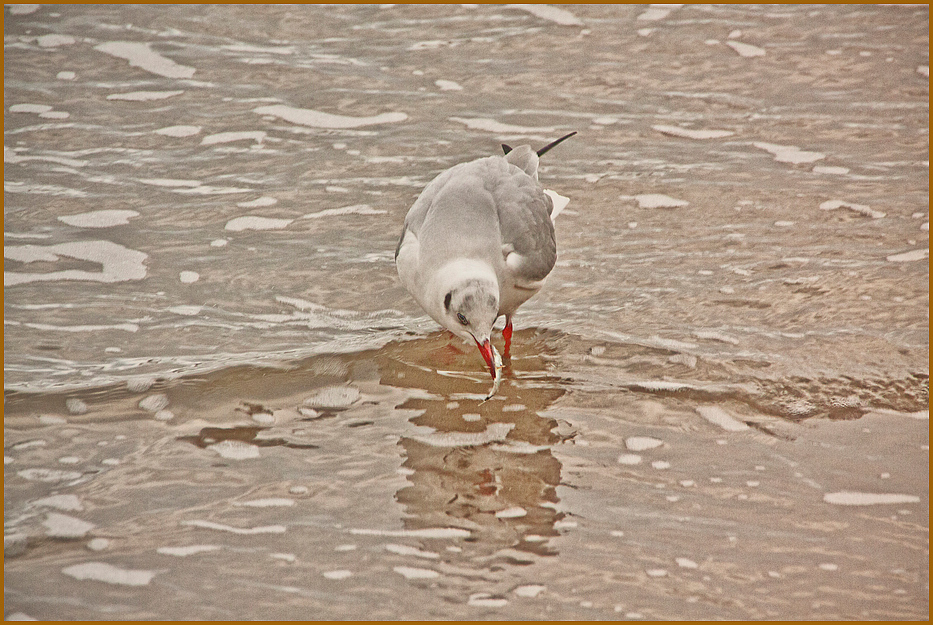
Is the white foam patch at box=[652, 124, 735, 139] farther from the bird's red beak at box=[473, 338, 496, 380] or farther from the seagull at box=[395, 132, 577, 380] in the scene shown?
the bird's red beak at box=[473, 338, 496, 380]

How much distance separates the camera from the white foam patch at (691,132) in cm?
855

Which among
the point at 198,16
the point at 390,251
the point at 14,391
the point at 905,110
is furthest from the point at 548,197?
the point at 198,16

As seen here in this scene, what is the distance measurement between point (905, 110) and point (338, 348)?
5963 millimetres

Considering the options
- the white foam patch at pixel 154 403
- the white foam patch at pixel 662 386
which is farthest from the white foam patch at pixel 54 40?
the white foam patch at pixel 662 386

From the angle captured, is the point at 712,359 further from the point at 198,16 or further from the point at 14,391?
the point at 198,16

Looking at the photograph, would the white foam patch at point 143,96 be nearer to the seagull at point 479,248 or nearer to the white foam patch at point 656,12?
the seagull at point 479,248

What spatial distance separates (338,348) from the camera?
5910mm

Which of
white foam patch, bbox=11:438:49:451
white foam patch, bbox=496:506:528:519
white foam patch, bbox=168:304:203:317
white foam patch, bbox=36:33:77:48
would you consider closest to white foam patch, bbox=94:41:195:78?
white foam patch, bbox=36:33:77:48

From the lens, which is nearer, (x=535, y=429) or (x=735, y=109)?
(x=535, y=429)

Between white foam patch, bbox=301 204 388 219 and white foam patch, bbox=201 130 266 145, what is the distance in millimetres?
1470

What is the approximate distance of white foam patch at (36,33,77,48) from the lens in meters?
10.2

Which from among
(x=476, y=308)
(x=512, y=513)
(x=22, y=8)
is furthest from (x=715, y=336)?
(x=22, y=8)

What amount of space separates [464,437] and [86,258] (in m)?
3.31

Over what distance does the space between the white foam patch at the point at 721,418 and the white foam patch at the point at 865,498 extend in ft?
2.21
